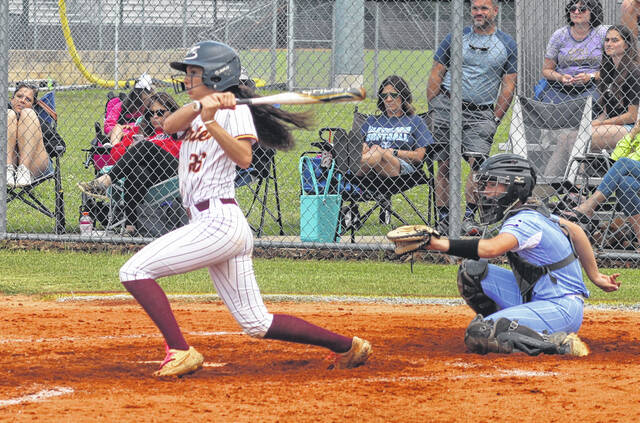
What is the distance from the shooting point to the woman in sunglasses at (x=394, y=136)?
8.75 m

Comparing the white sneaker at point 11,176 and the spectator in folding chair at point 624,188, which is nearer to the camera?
the spectator in folding chair at point 624,188

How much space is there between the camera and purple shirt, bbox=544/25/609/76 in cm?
877

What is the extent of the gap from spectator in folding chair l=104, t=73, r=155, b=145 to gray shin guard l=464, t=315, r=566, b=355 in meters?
5.22

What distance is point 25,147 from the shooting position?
31.4 ft

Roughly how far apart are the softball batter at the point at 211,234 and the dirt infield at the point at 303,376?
0.21m

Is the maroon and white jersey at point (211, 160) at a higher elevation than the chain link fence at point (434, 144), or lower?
higher

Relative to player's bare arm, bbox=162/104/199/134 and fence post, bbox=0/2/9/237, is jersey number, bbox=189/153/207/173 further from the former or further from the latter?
fence post, bbox=0/2/9/237

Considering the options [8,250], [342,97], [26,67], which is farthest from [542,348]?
[26,67]

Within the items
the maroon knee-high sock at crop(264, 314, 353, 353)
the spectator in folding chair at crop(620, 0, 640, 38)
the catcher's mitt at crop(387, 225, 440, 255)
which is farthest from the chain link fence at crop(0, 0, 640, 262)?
the maroon knee-high sock at crop(264, 314, 353, 353)

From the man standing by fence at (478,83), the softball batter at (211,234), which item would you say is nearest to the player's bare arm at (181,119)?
the softball batter at (211,234)

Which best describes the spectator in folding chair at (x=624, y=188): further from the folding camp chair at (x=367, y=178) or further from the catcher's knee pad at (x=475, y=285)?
the catcher's knee pad at (x=475, y=285)

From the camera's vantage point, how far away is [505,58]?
8.64m

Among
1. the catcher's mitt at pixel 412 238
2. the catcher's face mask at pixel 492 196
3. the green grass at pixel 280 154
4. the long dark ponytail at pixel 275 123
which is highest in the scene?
the long dark ponytail at pixel 275 123

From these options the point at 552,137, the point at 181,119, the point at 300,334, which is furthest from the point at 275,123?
the point at 552,137
